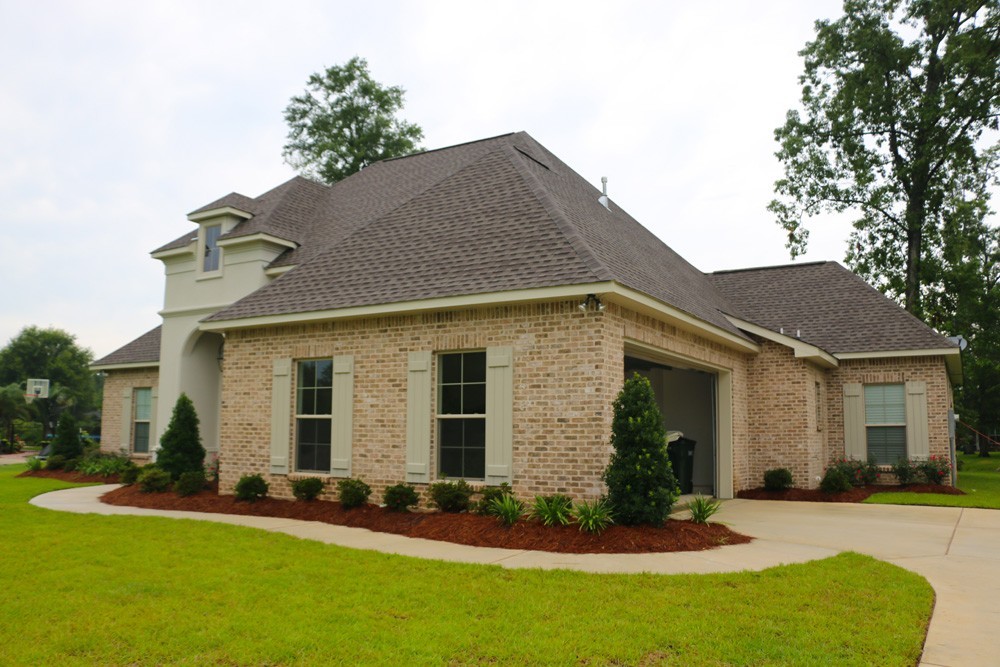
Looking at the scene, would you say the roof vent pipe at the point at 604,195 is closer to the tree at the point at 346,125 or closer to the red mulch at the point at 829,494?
the red mulch at the point at 829,494

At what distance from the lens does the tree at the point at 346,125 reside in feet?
108

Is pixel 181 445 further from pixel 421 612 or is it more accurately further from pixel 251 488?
pixel 421 612

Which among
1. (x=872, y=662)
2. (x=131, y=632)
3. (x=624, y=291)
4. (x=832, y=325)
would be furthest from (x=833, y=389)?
(x=131, y=632)

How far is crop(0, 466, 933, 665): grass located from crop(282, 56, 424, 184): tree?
26489mm

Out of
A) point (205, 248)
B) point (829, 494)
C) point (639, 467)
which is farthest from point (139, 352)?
point (829, 494)

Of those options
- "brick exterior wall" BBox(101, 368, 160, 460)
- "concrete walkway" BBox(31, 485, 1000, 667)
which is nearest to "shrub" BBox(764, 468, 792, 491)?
→ "concrete walkway" BBox(31, 485, 1000, 667)

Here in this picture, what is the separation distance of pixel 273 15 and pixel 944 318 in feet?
91.9

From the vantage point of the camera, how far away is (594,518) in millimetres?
8992

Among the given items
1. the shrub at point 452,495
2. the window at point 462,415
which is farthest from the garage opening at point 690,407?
the shrub at point 452,495

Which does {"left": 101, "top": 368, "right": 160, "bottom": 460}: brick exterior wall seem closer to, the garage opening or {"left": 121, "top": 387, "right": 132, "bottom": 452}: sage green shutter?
{"left": 121, "top": 387, "right": 132, "bottom": 452}: sage green shutter

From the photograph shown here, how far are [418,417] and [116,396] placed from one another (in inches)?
615

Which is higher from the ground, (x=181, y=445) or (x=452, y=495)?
A: (x=181, y=445)

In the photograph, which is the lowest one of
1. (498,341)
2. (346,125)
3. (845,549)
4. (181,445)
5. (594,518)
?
(845,549)

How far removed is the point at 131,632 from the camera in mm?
5359
